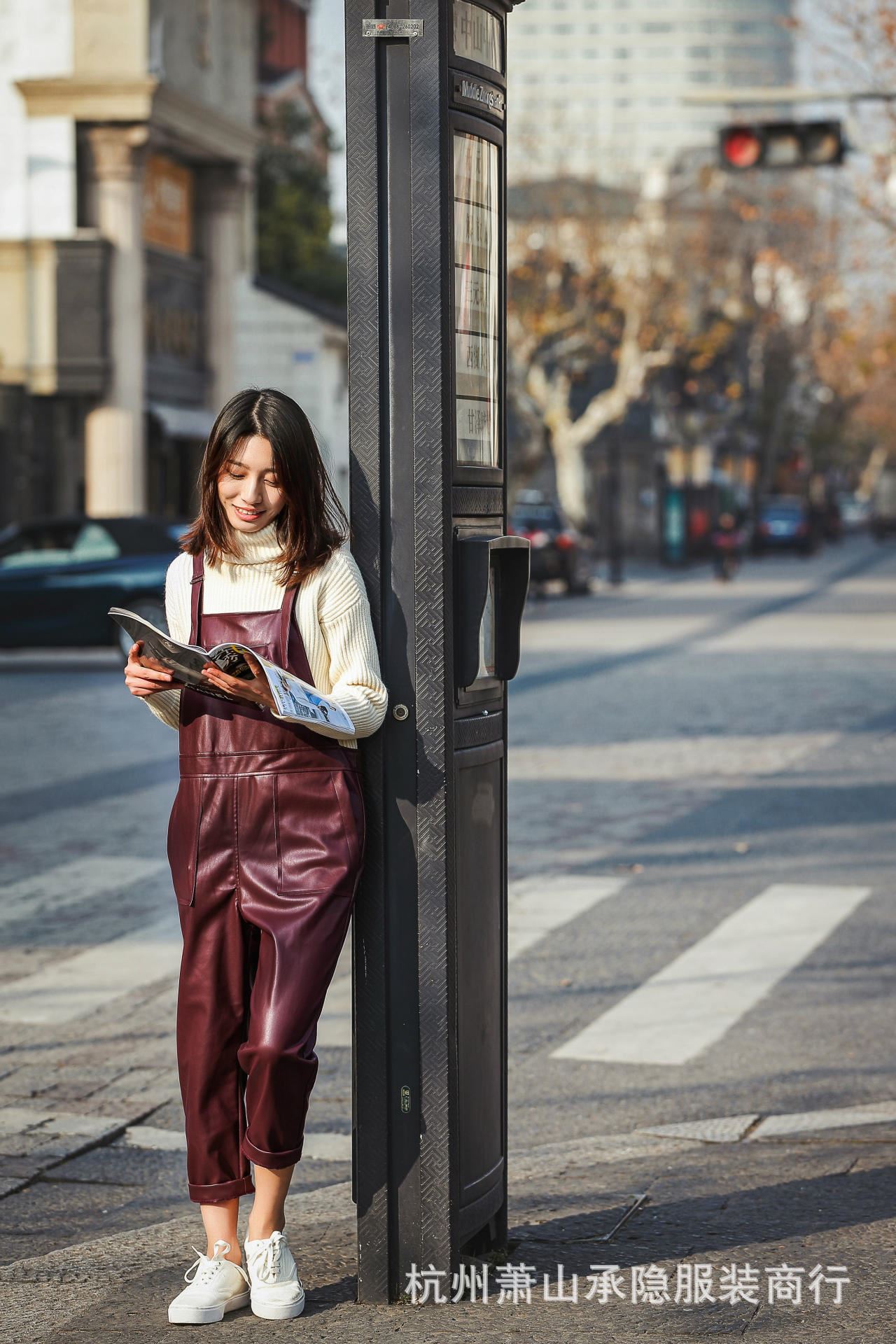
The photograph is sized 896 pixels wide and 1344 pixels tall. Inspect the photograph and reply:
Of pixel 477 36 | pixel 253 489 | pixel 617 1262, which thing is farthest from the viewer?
pixel 617 1262

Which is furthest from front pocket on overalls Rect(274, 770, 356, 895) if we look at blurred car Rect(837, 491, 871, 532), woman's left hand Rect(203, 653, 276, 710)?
blurred car Rect(837, 491, 871, 532)

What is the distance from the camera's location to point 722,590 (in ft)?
122

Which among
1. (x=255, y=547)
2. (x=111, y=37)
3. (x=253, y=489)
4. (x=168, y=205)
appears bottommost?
(x=255, y=547)

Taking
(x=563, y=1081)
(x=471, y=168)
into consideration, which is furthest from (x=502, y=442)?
(x=563, y=1081)

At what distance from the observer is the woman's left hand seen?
11.6ft

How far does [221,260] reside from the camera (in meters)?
32.8

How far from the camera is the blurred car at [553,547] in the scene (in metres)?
33.5

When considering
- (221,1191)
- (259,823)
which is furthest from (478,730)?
(221,1191)

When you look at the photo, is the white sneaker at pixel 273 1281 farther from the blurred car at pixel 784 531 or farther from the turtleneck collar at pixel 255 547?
the blurred car at pixel 784 531

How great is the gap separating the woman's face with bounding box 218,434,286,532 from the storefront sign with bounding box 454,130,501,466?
37 cm

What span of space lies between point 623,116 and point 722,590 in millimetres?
167872

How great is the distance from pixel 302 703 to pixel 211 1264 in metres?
1.11

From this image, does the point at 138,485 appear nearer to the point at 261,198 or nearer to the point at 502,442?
the point at 261,198

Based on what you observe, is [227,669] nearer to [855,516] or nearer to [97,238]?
[97,238]
